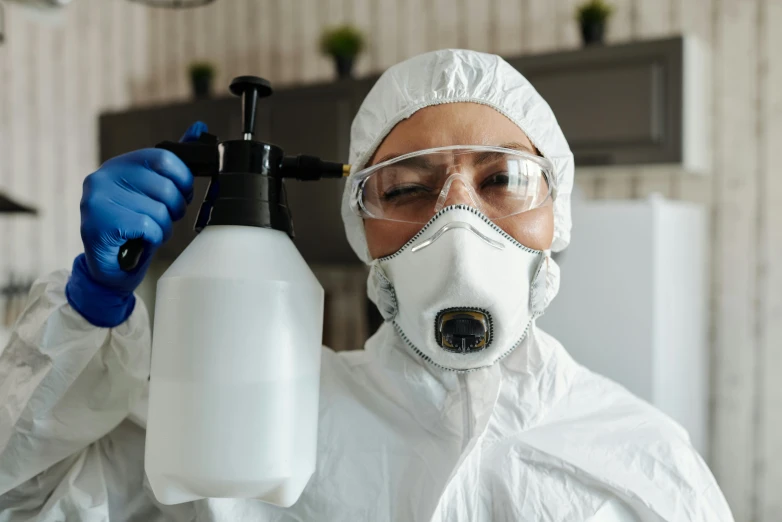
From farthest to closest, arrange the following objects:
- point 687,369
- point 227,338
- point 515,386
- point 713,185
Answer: point 713,185, point 687,369, point 515,386, point 227,338

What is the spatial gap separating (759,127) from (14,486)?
2656 millimetres

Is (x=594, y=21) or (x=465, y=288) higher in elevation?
(x=594, y=21)

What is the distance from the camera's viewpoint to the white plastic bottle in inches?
24.5

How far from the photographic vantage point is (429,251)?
793mm

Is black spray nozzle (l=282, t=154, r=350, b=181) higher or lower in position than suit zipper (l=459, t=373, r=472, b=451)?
higher

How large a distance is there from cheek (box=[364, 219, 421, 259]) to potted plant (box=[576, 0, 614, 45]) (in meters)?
1.88

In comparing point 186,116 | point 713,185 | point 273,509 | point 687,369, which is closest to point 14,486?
point 273,509

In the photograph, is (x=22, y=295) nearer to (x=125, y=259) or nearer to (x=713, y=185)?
(x=125, y=259)

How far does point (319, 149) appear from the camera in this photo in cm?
291

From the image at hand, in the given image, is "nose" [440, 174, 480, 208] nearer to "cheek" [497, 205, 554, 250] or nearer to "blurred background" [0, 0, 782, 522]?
"cheek" [497, 205, 554, 250]

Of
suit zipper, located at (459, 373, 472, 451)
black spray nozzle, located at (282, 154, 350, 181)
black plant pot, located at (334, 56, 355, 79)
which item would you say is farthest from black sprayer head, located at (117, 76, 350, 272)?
black plant pot, located at (334, 56, 355, 79)

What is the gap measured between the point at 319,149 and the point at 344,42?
20.9 inches

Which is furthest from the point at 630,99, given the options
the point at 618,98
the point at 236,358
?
the point at 236,358

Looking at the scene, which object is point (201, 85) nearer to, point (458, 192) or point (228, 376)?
point (458, 192)
